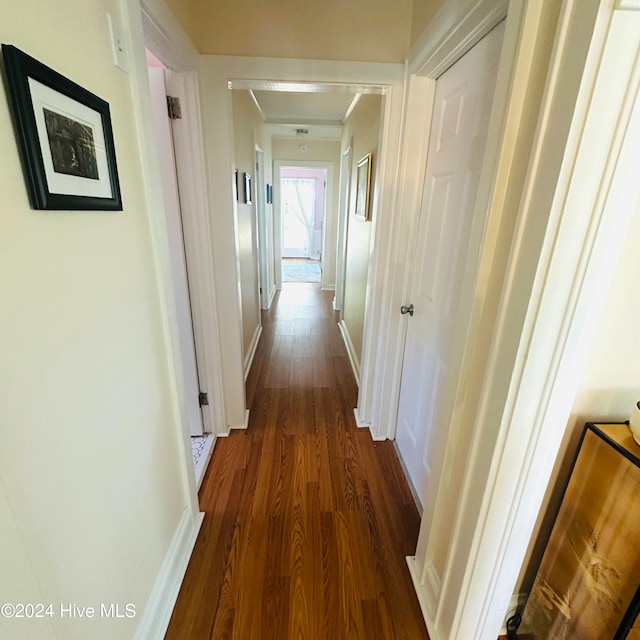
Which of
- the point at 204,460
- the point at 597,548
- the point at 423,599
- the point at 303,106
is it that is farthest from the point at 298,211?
the point at 597,548

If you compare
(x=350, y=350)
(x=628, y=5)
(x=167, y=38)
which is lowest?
(x=350, y=350)

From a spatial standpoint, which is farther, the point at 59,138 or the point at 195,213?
the point at 195,213

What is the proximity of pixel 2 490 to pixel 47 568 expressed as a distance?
241 millimetres

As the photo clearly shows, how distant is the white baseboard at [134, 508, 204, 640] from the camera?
3.63ft

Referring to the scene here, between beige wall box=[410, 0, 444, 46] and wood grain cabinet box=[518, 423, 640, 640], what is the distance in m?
1.58

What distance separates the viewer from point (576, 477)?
90 centimetres

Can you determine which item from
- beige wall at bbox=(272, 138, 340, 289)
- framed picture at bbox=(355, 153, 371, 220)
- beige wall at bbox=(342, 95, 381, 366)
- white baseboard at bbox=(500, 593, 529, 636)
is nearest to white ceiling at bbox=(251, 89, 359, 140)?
beige wall at bbox=(342, 95, 381, 366)

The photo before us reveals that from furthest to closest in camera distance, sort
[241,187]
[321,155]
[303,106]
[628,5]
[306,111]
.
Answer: [321,155] → [306,111] → [303,106] → [241,187] → [628,5]

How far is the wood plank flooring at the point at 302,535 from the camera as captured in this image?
1.23m

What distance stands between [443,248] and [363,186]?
146 centimetres

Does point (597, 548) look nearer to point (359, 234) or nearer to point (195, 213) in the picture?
point (195, 213)

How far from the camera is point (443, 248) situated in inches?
57.0

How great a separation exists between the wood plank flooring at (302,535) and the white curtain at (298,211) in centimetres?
718

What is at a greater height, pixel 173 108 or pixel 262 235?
pixel 173 108
